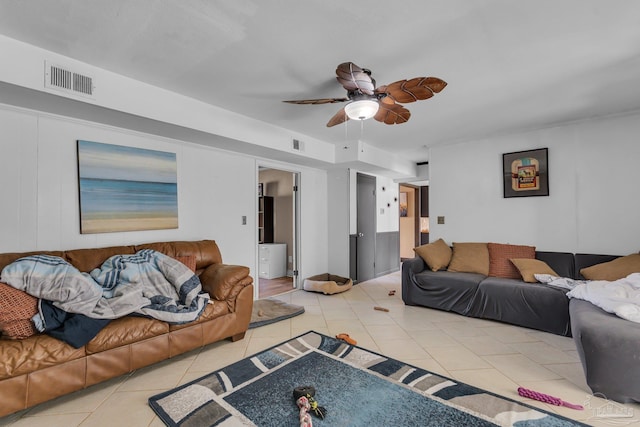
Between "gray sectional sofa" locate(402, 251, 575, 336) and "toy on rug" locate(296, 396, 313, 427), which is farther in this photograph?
"gray sectional sofa" locate(402, 251, 575, 336)

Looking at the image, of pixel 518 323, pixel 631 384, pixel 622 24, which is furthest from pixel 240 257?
pixel 622 24

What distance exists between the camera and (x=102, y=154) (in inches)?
112

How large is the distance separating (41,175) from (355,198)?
4.13 m

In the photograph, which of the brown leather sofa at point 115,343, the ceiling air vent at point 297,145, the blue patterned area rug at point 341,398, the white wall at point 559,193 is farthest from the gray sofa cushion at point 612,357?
the ceiling air vent at point 297,145

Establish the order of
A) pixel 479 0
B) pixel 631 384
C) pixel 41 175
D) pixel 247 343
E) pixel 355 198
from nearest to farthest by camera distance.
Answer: pixel 479 0
pixel 631 384
pixel 41 175
pixel 247 343
pixel 355 198

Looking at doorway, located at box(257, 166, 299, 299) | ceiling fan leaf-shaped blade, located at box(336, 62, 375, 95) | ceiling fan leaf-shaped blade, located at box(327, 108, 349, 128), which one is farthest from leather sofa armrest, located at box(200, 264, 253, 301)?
doorway, located at box(257, 166, 299, 299)

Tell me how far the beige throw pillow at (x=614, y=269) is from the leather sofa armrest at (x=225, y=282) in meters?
3.60

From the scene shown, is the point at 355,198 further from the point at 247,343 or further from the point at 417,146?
the point at 247,343

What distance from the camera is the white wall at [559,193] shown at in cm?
340

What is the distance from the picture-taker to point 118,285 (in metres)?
2.38

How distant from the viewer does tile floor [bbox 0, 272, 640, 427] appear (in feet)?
5.96

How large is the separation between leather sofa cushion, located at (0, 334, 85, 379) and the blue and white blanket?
207 mm

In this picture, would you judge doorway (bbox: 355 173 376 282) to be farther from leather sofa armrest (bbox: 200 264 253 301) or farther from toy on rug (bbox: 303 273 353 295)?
leather sofa armrest (bbox: 200 264 253 301)

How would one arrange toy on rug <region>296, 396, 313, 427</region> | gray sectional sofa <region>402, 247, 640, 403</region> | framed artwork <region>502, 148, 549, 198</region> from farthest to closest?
framed artwork <region>502, 148, 549, 198</region>, gray sectional sofa <region>402, 247, 640, 403</region>, toy on rug <region>296, 396, 313, 427</region>
